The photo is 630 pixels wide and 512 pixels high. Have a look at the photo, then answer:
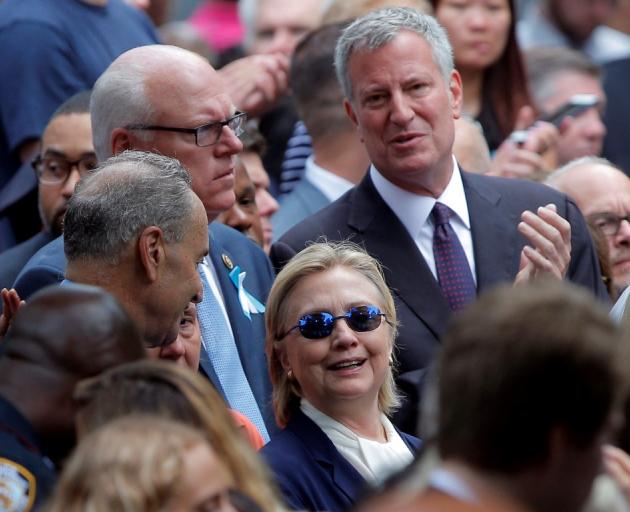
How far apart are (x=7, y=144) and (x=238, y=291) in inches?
59.8

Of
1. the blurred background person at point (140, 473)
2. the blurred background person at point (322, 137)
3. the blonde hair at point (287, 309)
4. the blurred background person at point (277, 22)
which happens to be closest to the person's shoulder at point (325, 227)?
the blonde hair at point (287, 309)

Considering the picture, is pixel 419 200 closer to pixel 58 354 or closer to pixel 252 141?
pixel 252 141

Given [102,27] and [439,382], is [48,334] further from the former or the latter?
[102,27]

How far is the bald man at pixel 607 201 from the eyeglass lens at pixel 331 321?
6.09 feet

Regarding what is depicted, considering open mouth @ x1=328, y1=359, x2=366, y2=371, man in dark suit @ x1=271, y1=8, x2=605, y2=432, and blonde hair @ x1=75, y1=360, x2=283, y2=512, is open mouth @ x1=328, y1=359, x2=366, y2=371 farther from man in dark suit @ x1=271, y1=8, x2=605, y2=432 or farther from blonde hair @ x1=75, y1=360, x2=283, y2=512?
blonde hair @ x1=75, y1=360, x2=283, y2=512

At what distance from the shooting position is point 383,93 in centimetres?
536

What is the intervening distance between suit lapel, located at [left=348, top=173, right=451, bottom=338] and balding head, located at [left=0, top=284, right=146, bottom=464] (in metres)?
1.91

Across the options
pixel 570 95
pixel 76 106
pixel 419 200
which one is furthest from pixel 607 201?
pixel 76 106

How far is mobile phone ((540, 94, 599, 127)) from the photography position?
7383 mm

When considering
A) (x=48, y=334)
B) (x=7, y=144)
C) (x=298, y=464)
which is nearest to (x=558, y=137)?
(x=7, y=144)

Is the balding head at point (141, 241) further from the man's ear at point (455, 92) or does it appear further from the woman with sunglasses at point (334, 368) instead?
the man's ear at point (455, 92)

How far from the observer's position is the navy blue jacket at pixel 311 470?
4.12 m

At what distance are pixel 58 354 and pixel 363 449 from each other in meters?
1.35

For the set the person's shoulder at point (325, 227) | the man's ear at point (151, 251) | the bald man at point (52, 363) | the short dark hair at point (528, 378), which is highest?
the short dark hair at point (528, 378)
